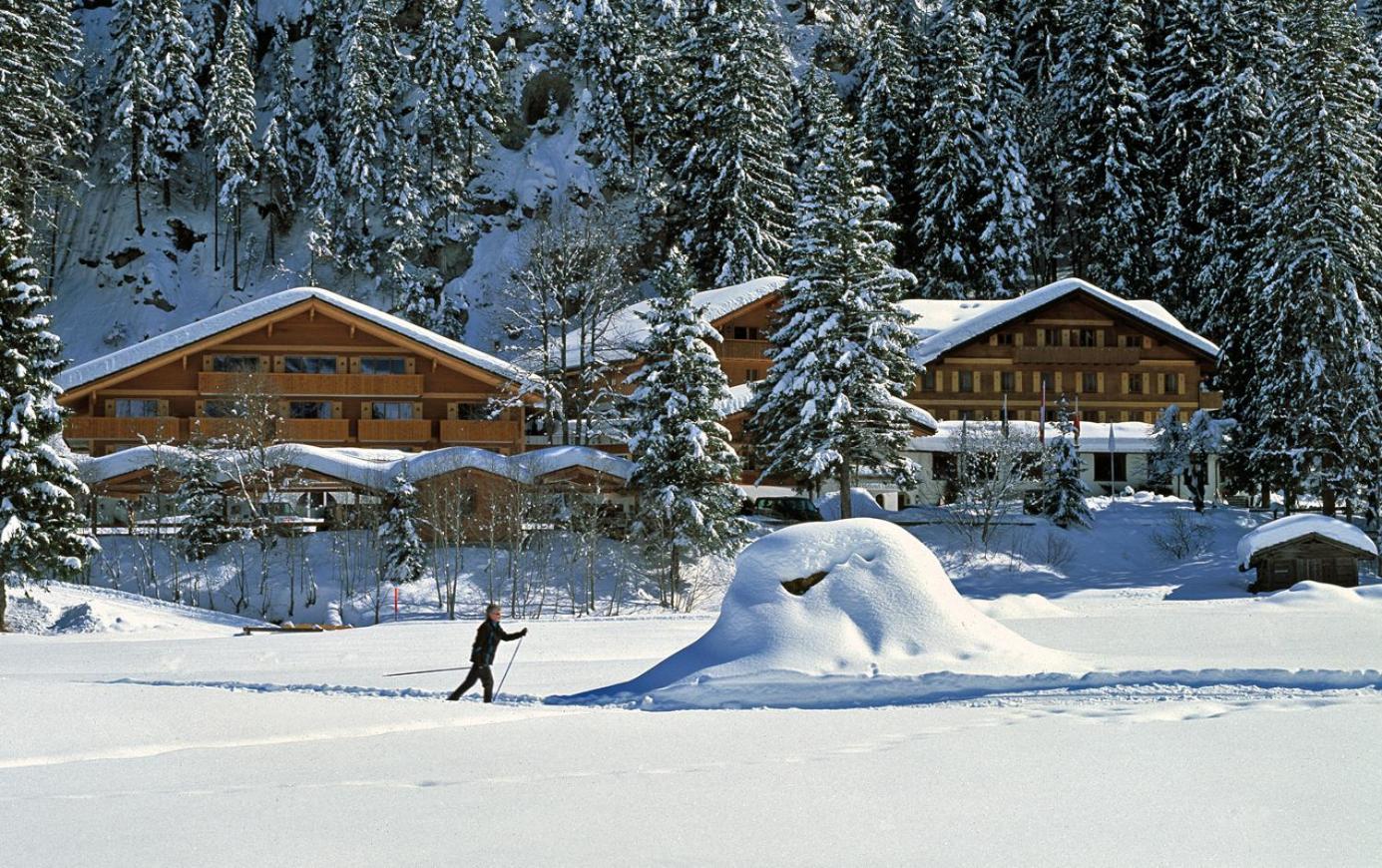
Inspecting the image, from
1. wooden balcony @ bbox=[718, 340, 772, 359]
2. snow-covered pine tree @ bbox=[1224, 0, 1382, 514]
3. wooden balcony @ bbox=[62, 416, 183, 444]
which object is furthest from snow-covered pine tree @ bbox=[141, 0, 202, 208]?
snow-covered pine tree @ bbox=[1224, 0, 1382, 514]

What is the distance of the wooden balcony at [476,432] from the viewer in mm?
53281

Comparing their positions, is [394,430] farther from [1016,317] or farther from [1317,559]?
[1317,559]

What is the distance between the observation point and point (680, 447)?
41.6 metres

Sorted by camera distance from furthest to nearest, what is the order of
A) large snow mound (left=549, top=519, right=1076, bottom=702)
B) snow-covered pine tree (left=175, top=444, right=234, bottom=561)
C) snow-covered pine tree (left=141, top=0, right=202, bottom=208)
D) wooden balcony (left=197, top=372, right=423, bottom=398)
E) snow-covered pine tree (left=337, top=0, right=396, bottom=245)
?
snow-covered pine tree (left=141, top=0, right=202, bottom=208)
snow-covered pine tree (left=337, top=0, right=396, bottom=245)
wooden balcony (left=197, top=372, right=423, bottom=398)
snow-covered pine tree (left=175, top=444, right=234, bottom=561)
large snow mound (left=549, top=519, right=1076, bottom=702)

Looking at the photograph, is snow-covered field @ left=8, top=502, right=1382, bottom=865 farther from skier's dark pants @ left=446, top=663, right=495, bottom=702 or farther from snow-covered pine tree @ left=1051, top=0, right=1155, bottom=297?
snow-covered pine tree @ left=1051, top=0, right=1155, bottom=297

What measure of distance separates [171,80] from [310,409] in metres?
41.1

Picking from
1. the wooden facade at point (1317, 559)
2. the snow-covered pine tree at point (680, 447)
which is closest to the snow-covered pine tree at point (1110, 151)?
the wooden facade at point (1317, 559)

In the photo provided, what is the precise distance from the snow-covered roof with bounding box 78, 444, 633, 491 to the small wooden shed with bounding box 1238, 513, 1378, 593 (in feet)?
62.3

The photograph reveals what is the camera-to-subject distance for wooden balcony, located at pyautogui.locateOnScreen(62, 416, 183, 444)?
5103 cm

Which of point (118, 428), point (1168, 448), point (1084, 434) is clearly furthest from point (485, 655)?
point (1084, 434)

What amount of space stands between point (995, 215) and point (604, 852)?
224ft

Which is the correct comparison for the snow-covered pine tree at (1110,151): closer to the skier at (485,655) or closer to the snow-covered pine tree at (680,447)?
the snow-covered pine tree at (680,447)

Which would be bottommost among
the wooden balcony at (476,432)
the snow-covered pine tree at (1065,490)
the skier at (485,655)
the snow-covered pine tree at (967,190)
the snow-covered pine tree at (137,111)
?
the skier at (485,655)

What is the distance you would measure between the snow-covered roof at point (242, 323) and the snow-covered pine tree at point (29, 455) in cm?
1759
